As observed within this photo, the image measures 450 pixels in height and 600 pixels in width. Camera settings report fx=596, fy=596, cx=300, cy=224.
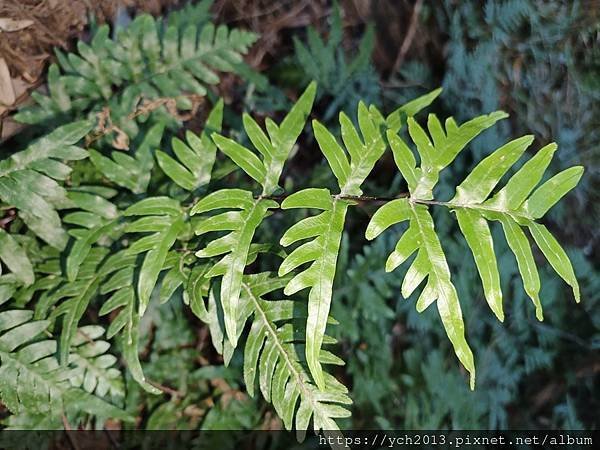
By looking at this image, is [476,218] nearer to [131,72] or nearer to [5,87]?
[131,72]

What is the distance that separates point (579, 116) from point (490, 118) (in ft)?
6.90

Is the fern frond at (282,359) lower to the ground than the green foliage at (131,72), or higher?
lower

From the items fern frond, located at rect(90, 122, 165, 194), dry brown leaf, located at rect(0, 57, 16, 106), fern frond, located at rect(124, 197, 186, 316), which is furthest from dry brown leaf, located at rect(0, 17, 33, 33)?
fern frond, located at rect(124, 197, 186, 316)

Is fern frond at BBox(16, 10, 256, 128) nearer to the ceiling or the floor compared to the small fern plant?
nearer to the ceiling

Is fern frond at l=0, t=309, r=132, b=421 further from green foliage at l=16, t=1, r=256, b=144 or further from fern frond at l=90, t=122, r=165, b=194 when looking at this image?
green foliage at l=16, t=1, r=256, b=144

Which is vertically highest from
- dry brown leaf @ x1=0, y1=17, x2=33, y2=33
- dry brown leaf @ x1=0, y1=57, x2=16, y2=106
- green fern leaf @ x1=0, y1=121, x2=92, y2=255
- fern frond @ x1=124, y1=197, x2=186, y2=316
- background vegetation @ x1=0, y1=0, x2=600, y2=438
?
dry brown leaf @ x1=0, y1=17, x2=33, y2=33

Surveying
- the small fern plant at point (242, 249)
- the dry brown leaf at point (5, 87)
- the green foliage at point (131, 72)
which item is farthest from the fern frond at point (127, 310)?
the dry brown leaf at point (5, 87)

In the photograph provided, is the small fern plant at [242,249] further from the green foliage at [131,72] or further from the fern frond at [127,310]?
the green foliage at [131,72]

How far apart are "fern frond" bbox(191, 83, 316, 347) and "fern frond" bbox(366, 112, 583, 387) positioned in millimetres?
350

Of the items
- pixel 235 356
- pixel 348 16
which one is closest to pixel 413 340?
pixel 235 356

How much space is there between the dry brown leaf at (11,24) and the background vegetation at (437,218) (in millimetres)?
267

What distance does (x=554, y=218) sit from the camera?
145 inches

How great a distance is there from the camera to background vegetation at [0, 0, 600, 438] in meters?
2.60

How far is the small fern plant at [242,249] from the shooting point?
1640 millimetres
